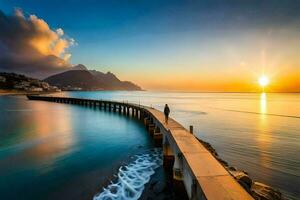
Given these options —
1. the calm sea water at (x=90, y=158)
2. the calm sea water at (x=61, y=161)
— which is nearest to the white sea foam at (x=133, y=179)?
the calm sea water at (x=61, y=161)

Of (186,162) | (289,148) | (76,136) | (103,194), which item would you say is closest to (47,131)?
(76,136)

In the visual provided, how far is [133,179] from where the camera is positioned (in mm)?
10562

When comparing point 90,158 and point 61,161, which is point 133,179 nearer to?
point 90,158

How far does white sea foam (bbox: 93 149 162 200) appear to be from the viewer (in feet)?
29.3

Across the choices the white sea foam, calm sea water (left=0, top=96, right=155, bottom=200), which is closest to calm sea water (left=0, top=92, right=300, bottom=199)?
calm sea water (left=0, top=96, right=155, bottom=200)

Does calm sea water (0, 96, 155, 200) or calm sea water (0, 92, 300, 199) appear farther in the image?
calm sea water (0, 92, 300, 199)

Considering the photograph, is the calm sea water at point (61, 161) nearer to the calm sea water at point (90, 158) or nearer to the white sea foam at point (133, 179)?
the calm sea water at point (90, 158)

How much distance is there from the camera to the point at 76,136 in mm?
20984

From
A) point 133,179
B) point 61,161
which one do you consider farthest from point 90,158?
point 133,179

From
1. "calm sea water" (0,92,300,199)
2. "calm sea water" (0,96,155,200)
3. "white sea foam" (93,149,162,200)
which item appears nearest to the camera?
"white sea foam" (93,149,162,200)

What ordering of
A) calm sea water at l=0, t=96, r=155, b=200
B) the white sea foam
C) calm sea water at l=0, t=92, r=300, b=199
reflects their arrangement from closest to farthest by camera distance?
the white sea foam
calm sea water at l=0, t=96, r=155, b=200
calm sea water at l=0, t=92, r=300, b=199

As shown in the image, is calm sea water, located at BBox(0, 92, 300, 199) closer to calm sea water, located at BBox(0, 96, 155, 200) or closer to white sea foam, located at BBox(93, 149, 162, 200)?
calm sea water, located at BBox(0, 96, 155, 200)

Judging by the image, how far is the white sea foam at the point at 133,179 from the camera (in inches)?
352

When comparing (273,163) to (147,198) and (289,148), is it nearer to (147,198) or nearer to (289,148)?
(289,148)
